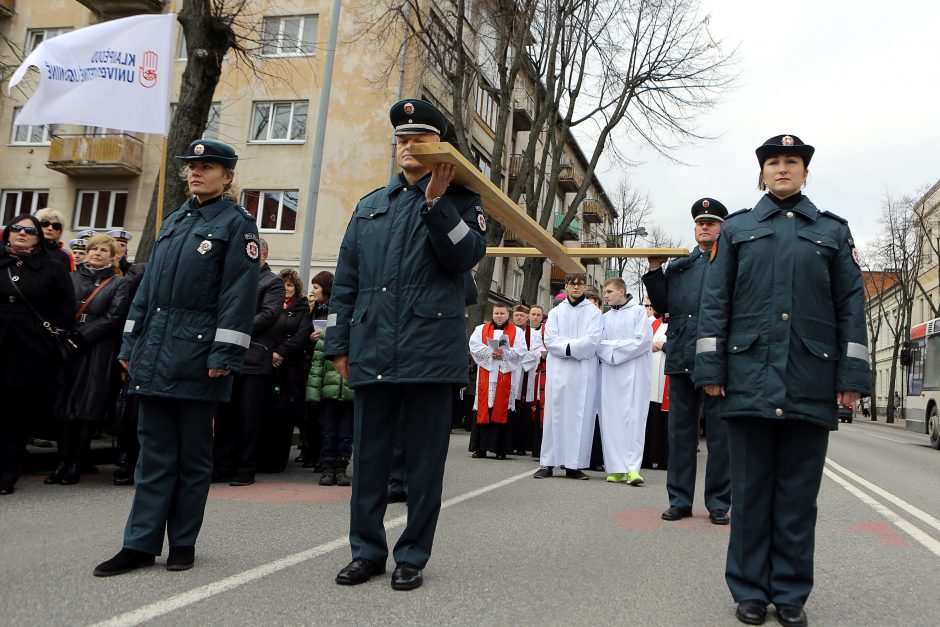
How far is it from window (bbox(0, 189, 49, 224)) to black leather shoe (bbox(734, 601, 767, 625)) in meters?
32.9

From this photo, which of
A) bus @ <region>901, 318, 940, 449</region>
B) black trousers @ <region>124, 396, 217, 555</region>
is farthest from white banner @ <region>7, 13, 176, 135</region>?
bus @ <region>901, 318, 940, 449</region>

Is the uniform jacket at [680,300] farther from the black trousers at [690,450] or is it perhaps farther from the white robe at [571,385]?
the white robe at [571,385]

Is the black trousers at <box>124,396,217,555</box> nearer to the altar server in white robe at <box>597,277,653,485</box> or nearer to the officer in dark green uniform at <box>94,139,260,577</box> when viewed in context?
the officer in dark green uniform at <box>94,139,260,577</box>

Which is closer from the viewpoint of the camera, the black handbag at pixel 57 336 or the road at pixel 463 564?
the road at pixel 463 564

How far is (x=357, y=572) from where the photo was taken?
4.09 metres

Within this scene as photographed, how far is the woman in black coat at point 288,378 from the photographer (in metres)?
8.73

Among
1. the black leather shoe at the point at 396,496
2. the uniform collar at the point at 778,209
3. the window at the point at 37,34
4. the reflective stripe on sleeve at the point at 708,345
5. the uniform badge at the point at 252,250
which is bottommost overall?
the black leather shoe at the point at 396,496

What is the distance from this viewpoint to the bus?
70.4 ft

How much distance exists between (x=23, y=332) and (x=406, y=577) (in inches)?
175

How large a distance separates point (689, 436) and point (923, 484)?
553cm

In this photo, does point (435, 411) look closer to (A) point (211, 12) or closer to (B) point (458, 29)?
(A) point (211, 12)

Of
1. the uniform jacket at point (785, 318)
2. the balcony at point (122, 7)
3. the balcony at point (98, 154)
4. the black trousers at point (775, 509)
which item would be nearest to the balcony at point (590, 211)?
the balcony at point (122, 7)

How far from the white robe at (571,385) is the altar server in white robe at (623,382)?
0.16 m

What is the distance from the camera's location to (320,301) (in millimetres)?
8961
